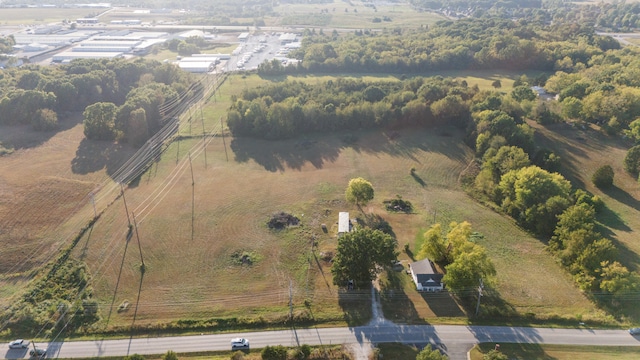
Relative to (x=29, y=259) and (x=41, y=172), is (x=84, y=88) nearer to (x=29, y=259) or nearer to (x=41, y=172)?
(x=41, y=172)

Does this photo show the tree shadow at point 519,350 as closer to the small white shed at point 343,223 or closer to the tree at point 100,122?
the small white shed at point 343,223

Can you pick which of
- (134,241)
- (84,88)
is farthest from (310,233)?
(84,88)

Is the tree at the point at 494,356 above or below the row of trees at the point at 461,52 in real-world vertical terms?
below

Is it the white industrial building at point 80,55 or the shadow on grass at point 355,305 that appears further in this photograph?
the white industrial building at point 80,55

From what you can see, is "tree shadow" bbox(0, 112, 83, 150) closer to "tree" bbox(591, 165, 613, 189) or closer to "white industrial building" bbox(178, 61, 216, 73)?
"white industrial building" bbox(178, 61, 216, 73)

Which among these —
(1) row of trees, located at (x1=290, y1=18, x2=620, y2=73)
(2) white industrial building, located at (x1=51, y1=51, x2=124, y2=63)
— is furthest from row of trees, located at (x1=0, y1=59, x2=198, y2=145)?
(1) row of trees, located at (x1=290, y1=18, x2=620, y2=73)

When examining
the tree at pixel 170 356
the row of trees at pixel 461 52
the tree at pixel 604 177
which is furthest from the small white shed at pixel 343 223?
the row of trees at pixel 461 52
